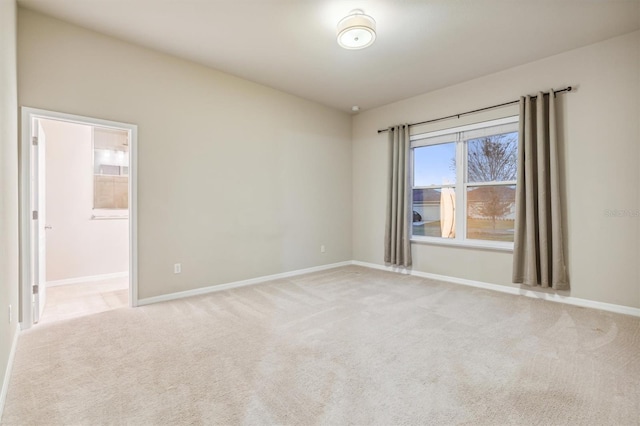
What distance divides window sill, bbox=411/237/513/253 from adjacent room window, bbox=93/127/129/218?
491 centimetres

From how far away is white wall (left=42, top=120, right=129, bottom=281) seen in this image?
4473mm

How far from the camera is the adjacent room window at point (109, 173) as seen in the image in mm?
4887

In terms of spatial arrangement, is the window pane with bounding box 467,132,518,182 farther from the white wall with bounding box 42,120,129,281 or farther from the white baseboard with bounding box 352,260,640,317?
the white wall with bounding box 42,120,129,281

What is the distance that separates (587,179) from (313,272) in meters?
3.82

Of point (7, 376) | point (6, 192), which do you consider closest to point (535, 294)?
point (7, 376)

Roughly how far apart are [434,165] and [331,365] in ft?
12.3

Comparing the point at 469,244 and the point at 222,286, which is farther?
the point at 469,244

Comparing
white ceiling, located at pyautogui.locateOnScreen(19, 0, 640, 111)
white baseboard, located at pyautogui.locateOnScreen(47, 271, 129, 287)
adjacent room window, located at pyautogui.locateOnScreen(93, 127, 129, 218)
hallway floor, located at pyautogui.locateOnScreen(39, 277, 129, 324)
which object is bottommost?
hallway floor, located at pyautogui.locateOnScreen(39, 277, 129, 324)

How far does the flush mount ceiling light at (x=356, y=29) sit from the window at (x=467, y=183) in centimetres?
229

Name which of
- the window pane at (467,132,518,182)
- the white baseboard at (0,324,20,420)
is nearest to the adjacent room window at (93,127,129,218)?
the white baseboard at (0,324,20,420)

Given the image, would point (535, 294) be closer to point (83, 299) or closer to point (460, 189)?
point (460, 189)

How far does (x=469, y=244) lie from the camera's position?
4.42 m

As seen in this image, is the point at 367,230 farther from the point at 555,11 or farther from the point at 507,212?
the point at 555,11

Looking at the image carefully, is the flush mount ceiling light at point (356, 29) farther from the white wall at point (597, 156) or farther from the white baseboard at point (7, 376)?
the white baseboard at point (7, 376)
